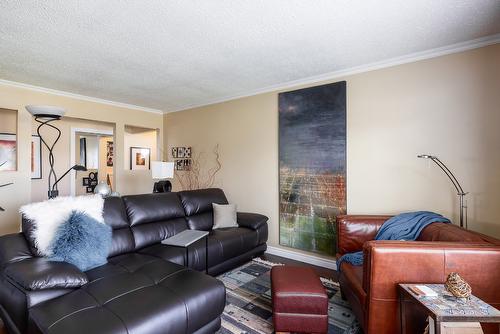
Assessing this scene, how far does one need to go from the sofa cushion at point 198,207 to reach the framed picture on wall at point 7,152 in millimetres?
2916

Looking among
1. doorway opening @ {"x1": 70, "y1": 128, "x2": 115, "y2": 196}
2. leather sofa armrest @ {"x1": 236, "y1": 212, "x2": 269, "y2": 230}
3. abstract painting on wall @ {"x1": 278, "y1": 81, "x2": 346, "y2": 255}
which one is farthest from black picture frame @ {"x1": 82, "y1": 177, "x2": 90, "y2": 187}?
abstract painting on wall @ {"x1": 278, "y1": 81, "x2": 346, "y2": 255}

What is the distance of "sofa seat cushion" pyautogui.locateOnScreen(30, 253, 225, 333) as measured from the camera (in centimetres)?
A: 129

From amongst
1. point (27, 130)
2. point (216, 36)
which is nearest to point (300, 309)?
point (216, 36)

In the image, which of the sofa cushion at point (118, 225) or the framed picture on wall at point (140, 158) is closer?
the sofa cushion at point (118, 225)

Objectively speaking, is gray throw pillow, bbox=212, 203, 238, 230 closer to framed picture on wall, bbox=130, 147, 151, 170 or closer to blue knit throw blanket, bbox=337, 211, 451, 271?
blue knit throw blanket, bbox=337, 211, 451, 271

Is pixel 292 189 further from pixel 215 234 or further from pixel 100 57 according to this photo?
pixel 100 57

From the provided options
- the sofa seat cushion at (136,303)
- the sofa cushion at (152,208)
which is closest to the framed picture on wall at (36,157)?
the sofa cushion at (152,208)

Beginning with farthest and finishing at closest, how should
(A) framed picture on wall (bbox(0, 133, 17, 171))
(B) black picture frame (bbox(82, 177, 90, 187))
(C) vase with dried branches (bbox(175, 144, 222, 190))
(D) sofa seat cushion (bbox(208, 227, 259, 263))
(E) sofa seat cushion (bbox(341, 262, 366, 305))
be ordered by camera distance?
(B) black picture frame (bbox(82, 177, 90, 187))
(C) vase with dried branches (bbox(175, 144, 222, 190))
(A) framed picture on wall (bbox(0, 133, 17, 171))
(D) sofa seat cushion (bbox(208, 227, 259, 263))
(E) sofa seat cushion (bbox(341, 262, 366, 305))

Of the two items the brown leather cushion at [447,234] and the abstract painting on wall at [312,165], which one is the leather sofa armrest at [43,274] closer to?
the abstract painting on wall at [312,165]

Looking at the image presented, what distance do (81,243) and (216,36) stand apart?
81.2 inches

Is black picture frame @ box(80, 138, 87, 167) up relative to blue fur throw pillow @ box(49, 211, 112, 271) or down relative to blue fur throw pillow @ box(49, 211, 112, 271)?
up

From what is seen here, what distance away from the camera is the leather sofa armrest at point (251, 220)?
3369mm

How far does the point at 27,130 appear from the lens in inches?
137

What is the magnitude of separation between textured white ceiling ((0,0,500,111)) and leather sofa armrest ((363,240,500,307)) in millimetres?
1718
